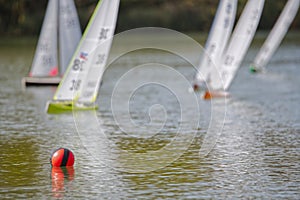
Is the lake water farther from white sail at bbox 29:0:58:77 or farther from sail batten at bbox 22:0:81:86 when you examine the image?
white sail at bbox 29:0:58:77

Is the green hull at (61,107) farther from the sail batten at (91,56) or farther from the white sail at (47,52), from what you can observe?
the white sail at (47,52)

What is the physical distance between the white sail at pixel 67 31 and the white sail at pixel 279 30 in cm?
899

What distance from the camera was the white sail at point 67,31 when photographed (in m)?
31.8

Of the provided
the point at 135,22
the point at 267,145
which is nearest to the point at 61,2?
the point at 267,145

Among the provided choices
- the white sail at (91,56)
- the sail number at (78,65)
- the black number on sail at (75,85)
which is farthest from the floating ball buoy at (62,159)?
the black number on sail at (75,85)

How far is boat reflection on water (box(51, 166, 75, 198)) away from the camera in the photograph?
14852mm

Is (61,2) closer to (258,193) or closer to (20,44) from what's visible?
(258,193)

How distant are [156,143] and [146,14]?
5632 centimetres

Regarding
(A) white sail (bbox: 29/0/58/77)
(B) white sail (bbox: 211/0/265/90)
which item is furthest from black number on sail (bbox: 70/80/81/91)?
(A) white sail (bbox: 29/0/58/77)

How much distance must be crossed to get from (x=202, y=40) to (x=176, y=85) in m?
28.2

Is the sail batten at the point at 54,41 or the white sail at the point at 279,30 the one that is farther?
the white sail at the point at 279,30

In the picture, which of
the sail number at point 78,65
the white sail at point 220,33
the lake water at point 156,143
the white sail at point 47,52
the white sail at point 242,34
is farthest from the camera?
the white sail at point 47,52

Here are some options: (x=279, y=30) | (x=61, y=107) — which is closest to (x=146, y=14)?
(x=279, y=30)

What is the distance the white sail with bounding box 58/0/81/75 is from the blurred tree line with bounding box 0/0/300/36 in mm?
37714
